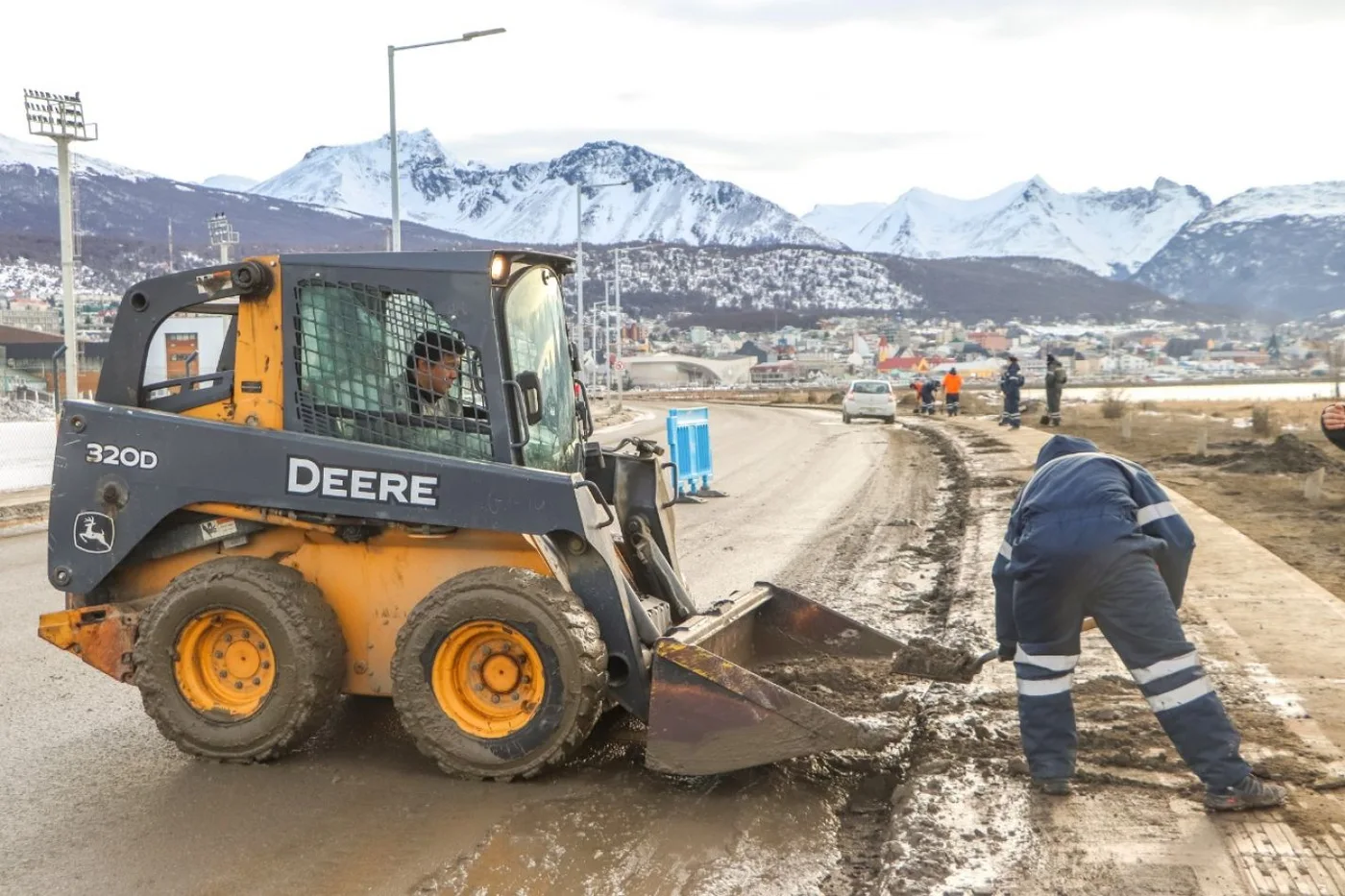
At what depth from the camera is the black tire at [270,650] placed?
5.68 m

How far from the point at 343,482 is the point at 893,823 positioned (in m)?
2.68

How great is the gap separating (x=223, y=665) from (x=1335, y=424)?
8308mm

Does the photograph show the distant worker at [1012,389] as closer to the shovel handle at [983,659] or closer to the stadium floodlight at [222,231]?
the shovel handle at [983,659]

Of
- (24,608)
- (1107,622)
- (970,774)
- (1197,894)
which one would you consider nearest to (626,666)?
(970,774)

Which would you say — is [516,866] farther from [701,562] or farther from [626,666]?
[701,562]

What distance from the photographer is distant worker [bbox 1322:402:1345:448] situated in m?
10.1

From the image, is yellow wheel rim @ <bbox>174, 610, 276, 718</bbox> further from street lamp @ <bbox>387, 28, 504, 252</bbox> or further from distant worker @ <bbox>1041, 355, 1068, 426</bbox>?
distant worker @ <bbox>1041, 355, 1068, 426</bbox>

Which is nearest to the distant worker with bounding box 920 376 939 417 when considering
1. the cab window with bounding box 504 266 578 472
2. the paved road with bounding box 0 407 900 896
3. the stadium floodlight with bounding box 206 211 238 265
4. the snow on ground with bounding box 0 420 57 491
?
the stadium floodlight with bounding box 206 211 238 265

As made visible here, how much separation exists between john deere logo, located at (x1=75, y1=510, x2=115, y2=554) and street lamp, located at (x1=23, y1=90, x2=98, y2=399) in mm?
21262

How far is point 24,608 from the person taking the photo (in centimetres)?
943

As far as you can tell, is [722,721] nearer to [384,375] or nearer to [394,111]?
[384,375]

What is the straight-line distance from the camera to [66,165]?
2702 cm

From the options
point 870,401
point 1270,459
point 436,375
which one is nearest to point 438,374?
point 436,375

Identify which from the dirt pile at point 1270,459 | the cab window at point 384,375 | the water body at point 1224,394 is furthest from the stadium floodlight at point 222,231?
the cab window at point 384,375
